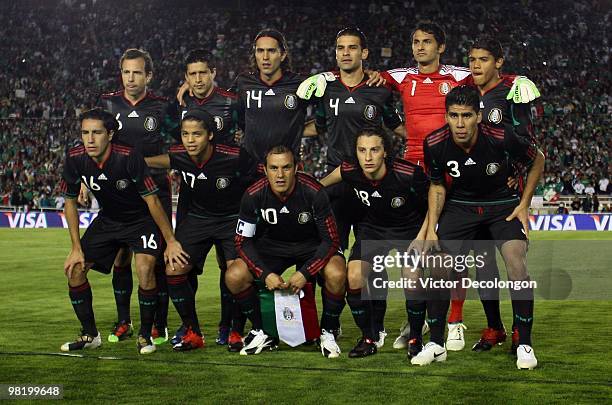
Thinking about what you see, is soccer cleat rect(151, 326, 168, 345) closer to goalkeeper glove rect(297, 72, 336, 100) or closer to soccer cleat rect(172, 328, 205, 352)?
soccer cleat rect(172, 328, 205, 352)

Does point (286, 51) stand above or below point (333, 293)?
above

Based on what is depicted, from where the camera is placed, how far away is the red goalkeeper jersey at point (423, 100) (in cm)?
744

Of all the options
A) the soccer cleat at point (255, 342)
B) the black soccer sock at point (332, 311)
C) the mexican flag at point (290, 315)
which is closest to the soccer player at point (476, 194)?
the black soccer sock at point (332, 311)

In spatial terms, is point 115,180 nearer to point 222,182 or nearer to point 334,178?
point 222,182

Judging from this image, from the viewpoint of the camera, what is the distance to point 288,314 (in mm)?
6906

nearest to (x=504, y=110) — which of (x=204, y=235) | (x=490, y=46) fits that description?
(x=490, y=46)

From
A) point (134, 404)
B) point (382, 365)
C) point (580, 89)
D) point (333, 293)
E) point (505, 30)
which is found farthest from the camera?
point (505, 30)

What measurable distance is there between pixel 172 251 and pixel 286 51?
78.3 inches

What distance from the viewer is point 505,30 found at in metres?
33.4

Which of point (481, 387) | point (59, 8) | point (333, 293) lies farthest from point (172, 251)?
point (59, 8)

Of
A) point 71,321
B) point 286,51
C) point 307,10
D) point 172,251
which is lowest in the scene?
point 71,321

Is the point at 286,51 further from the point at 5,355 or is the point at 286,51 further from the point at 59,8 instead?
the point at 59,8

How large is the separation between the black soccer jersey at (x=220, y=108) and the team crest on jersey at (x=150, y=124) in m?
0.25

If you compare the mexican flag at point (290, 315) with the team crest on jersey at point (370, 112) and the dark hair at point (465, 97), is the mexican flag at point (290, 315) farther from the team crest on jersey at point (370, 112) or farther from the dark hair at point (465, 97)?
the dark hair at point (465, 97)
